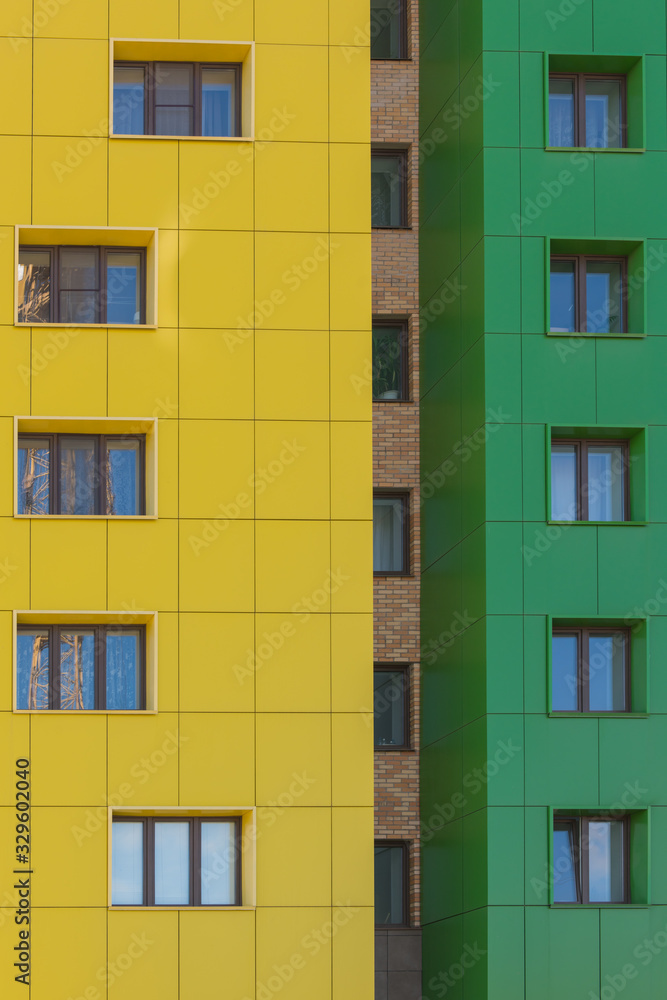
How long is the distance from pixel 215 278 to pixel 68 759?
32.5 feet

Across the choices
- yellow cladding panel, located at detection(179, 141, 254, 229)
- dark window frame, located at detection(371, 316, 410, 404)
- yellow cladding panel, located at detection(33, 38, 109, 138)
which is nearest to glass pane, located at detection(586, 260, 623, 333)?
dark window frame, located at detection(371, 316, 410, 404)

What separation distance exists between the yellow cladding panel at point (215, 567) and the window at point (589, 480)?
6493 mm

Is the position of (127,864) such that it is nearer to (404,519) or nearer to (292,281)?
(292,281)

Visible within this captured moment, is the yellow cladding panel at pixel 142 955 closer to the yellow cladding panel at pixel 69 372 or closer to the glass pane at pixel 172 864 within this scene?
the glass pane at pixel 172 864

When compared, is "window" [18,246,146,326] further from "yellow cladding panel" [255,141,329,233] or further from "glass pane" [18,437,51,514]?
"yellow cladding panel" [255,141,329,233]

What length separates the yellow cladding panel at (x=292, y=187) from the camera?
33.6 metres

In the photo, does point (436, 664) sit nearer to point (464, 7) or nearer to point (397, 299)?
point (397, 299)

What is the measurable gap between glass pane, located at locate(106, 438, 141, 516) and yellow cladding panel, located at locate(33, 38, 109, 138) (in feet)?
20.3

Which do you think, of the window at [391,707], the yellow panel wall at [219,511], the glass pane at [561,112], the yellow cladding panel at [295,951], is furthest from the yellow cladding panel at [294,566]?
the glass pane at [561,112]

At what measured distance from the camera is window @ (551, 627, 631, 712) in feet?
109

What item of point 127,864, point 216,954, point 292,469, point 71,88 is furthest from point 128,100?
point 216,954

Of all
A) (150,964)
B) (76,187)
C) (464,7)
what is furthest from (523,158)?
(150,964)

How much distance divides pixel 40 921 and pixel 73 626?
5.57m

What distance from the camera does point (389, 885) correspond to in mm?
37781
